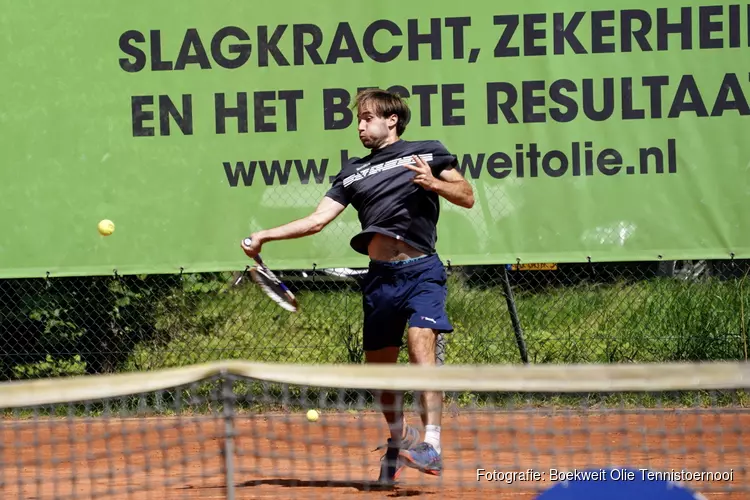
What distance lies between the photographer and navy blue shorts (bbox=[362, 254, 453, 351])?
14.2 feet

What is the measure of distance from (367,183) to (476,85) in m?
1.86

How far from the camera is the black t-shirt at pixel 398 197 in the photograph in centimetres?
445

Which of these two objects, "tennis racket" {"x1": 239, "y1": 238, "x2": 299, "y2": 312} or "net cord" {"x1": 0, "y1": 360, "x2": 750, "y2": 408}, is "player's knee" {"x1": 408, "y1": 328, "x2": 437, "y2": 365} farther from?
"net cord" {"x1": 0, "y1": 360, "x2": 750, "y2": 408}

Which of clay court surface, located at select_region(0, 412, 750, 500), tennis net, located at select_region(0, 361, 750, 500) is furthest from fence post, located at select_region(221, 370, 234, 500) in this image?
clay court surface, located at select_region(0, 412, 750, 500)

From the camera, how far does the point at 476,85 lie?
617 cm

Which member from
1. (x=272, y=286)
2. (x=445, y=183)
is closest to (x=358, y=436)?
(x=272, y=286)

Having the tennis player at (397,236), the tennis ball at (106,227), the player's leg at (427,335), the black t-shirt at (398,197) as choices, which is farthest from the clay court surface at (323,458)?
the tennis ball at (106,227)

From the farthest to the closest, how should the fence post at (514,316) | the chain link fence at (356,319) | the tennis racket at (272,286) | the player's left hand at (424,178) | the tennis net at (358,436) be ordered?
the chain link fence at (356,319), the fence post at (514,316), the tennis racket at (272,286), the player's left hand at (424,178), the tennis net at (358,436)

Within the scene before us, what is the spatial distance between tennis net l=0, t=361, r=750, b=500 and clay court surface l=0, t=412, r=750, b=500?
0.01 m

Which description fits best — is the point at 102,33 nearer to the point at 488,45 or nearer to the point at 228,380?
the point at 488,45

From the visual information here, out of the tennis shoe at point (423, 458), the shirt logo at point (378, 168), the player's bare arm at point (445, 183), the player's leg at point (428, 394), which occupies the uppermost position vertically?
the shirt logo at point (378, 168)

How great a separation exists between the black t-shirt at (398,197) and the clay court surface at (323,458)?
794mm

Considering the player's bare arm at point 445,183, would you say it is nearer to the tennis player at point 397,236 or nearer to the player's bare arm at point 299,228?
the tennis player at point 397,236

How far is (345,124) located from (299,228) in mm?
1764
